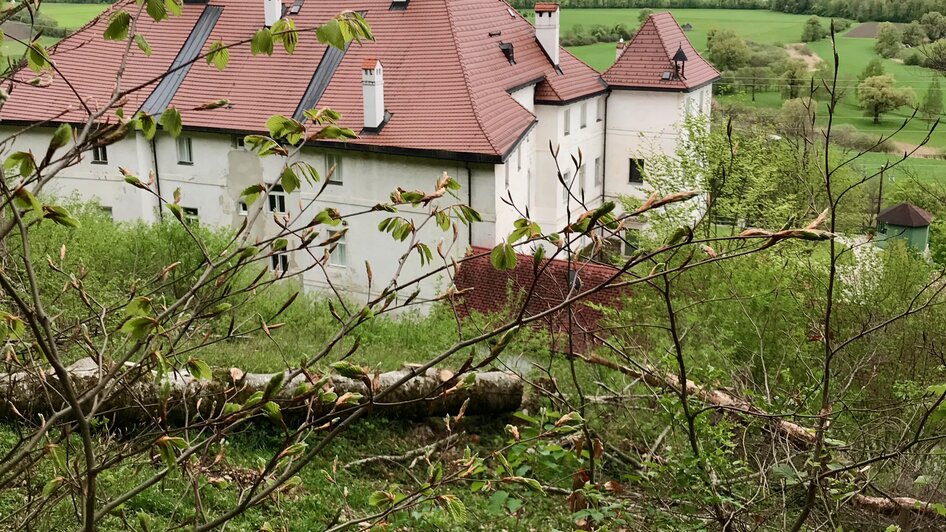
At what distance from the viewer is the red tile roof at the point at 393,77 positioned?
23359 mm

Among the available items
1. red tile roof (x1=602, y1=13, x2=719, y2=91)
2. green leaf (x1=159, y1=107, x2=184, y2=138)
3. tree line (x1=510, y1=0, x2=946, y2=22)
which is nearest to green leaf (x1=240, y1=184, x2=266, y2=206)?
green leaf (x1=159, y1=107, x2=184, y2=138)

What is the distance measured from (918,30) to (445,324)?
1341 inches

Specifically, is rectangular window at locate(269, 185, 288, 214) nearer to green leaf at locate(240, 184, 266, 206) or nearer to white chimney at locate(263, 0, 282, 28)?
white chimney at locate(263, 0, 282, 28)

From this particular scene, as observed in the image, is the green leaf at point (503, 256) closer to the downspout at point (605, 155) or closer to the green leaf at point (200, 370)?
the green leaf at point (200, 370)

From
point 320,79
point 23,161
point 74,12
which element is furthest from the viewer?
point 74,12

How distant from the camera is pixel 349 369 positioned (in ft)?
8.35

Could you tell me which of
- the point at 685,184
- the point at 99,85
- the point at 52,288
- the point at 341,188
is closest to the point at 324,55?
the point at 341,188

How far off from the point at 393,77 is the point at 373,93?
190 cm

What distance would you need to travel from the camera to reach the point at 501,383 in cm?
1192

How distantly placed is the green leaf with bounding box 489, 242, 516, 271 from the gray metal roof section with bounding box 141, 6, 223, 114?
24847mm

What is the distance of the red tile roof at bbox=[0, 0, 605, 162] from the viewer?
23359 mm

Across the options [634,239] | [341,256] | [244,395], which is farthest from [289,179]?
[341,256]

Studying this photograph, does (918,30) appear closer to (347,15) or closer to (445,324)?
(445,324)

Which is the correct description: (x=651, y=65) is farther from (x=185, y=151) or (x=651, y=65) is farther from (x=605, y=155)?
(x=185, y=151)
